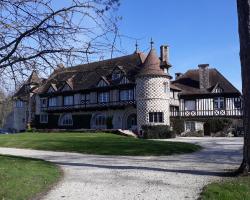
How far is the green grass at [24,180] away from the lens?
326 inches

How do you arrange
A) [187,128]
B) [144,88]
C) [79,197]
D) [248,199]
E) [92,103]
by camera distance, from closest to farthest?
[248,199] < [79,197] < [144,88] < [187,128] < [92,103]

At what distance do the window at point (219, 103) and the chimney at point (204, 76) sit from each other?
2133 mm

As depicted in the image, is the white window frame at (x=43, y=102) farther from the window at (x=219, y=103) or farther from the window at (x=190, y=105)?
the window at (x=219, y=103)

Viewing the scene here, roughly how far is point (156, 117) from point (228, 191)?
1285 inches

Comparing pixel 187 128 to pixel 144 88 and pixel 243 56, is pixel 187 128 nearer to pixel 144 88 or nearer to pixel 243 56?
pixel 144 88

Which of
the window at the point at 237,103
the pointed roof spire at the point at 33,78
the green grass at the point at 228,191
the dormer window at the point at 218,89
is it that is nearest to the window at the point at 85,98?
the dormer window at the point at 218,89

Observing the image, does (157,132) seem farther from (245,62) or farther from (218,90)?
(245,62)

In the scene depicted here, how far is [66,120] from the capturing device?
50.8 m

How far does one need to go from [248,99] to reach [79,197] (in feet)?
16.4

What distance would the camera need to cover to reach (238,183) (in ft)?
29.3

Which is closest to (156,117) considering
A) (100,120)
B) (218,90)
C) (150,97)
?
(150,97)

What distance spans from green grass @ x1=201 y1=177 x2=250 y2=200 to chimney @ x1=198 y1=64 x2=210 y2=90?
3840cm

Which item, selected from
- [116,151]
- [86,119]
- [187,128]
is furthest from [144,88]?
[116,151]

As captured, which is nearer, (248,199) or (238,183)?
(248,199)
